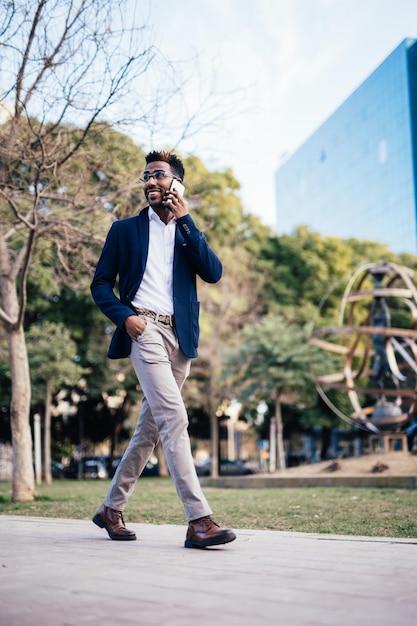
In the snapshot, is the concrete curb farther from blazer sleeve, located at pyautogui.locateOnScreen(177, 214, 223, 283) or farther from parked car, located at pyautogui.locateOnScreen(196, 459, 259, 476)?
parked car, located at pyautogui.locateOnScreen(196, 459, 259, 476)

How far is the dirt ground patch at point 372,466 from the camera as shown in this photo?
61.4ft

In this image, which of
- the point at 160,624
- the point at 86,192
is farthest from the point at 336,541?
the point at 86,192

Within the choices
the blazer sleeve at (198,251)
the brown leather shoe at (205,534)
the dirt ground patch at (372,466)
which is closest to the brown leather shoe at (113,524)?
the brown leather shoe at (205,534)

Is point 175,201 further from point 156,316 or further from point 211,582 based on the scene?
point 211,582

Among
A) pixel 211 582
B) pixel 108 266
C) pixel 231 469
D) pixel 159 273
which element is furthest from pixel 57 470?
pixel 211 582

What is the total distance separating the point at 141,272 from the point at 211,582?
Result: 2.25 metres

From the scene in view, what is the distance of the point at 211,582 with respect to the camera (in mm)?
3223

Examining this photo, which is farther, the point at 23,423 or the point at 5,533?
the point at 23,423

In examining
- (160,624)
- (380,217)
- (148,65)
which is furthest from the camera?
(380,217)

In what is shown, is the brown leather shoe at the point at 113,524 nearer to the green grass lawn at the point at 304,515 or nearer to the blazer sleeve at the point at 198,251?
the blazer sleeve at the point at 198,251

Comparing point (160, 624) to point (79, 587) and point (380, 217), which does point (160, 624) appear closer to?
point (79, 587)

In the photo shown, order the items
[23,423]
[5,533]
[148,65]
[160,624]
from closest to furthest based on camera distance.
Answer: [160,624]
[5,533]
[148,65]
[23,423]

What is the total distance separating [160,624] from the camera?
250 centimetres

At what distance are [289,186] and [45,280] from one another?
80.6 meters
